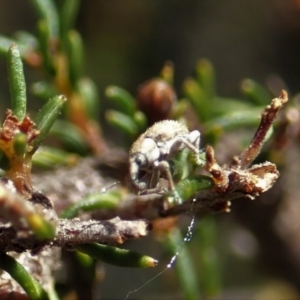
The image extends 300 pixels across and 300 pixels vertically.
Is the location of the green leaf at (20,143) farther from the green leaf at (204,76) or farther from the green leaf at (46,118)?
the green leaf at (204,76)

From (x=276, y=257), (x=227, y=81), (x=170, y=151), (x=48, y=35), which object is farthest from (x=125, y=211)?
(x=227, y=81)

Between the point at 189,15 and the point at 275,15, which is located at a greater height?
the point at 189,15

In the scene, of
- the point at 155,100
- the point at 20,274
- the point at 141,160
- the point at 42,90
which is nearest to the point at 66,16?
the point at 42,90

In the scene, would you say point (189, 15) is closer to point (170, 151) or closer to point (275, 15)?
point (275, 15)

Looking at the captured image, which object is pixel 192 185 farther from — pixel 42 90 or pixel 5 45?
→ pixel 42 90

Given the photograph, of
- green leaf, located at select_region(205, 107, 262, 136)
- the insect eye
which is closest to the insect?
the insect eye

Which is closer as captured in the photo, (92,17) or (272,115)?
(272,115)
